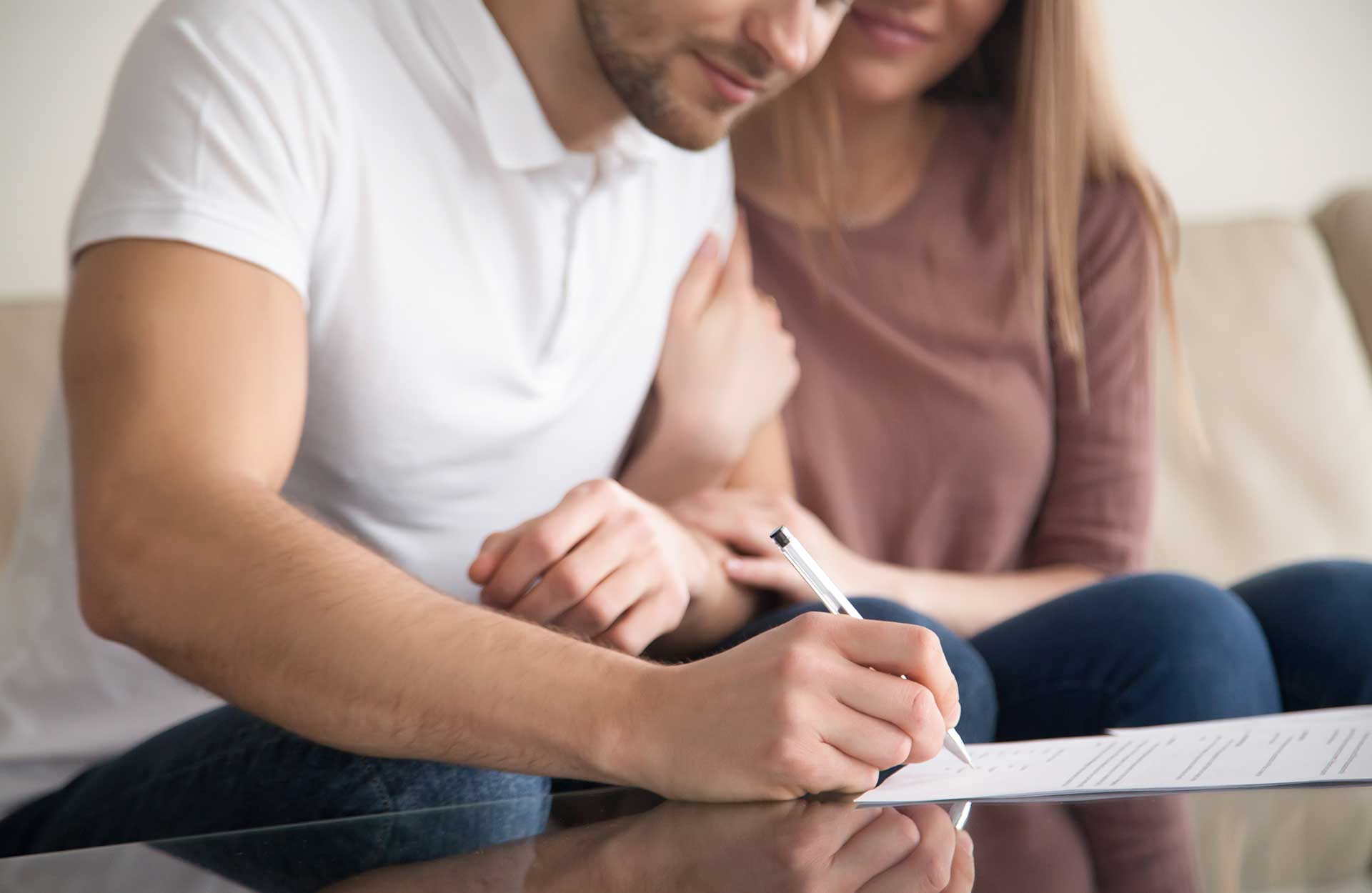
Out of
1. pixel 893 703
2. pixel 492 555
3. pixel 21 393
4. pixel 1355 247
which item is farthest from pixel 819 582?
pixel 1355 247

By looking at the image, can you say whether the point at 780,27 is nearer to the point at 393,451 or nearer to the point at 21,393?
the point at 393,451

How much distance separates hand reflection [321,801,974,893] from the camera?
A: 46cm

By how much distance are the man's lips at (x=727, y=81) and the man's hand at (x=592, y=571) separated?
362 mm

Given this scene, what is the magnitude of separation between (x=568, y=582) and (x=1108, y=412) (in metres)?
0.77

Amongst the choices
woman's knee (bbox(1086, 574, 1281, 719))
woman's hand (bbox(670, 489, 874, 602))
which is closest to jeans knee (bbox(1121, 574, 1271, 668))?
woman's knee (bbox(1086, 574, 1281, 719))

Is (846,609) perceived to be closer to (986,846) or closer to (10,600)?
(986,846)

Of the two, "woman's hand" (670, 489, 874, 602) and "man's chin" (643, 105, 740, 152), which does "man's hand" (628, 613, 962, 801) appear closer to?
"woman's hand" (670, 489, 874, 602)

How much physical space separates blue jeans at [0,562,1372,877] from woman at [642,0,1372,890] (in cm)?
25

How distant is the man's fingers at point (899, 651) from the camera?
0.58m

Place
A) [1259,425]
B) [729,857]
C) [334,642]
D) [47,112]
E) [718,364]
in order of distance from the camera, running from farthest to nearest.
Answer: [1259,425] → [47,112] → [718,364] → [334,642] → [729,857]

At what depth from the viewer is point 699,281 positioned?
1.15 metres

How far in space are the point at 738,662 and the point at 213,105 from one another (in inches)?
19.3

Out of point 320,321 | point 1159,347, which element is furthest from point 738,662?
point 1159,347

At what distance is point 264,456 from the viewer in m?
0.72
